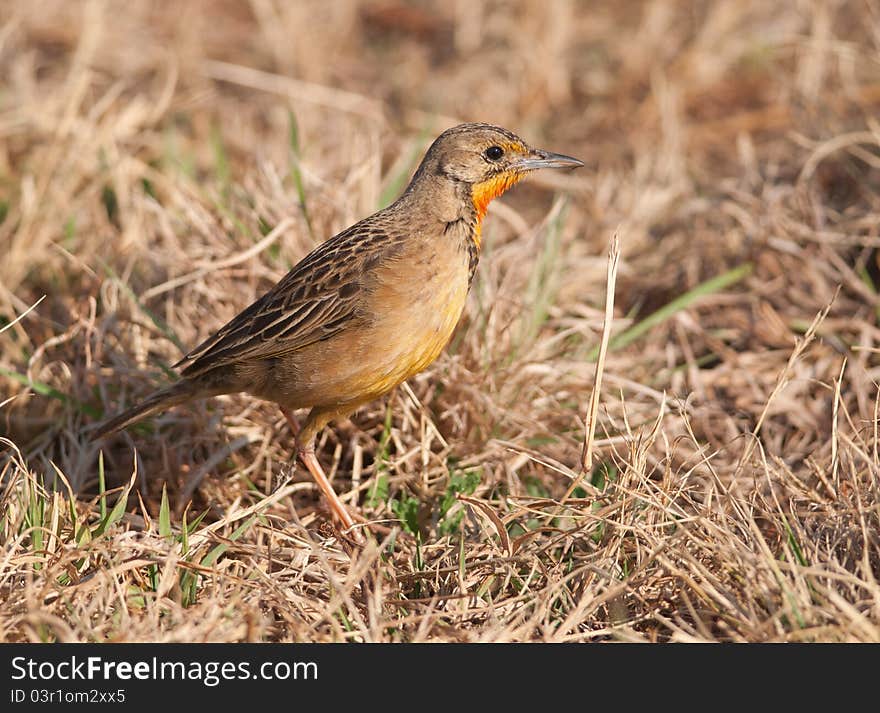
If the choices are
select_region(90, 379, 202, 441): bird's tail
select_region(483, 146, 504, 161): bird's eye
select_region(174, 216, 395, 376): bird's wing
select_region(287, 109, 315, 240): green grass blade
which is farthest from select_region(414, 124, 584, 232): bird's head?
select_region(90, 379, 202, 441): bird's tail

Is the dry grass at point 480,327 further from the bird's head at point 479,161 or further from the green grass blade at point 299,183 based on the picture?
the bird's head at point 479,161

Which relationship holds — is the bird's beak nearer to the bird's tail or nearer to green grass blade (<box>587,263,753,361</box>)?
green grass blade (<box>587,263,753,361</box>)

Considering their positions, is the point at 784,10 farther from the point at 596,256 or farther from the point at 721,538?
the point at 721,538

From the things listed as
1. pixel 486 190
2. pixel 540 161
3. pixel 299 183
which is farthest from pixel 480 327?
pixel 299 183

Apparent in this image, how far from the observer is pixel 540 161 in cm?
536

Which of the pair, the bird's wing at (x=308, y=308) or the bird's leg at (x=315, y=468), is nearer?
the bird's wing at (x=308, y=308)

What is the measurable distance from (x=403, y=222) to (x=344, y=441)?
1257 mm

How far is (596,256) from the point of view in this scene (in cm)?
750

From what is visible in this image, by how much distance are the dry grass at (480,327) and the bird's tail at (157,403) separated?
12.8 inches

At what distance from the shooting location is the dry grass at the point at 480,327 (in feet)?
13.7

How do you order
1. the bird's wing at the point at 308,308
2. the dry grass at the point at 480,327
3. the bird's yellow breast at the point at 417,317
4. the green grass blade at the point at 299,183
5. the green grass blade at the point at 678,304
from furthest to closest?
the green grass blade at the point at 678,304, the green grass blade at the point at 299,183, the bird's wing at the point at 308,308, the bird's yellow breast at the point at 417,317, the dry grass at the point at 480,327

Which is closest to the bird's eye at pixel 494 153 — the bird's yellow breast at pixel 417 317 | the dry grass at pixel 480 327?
the bird's yellow breast at pixel 417 317

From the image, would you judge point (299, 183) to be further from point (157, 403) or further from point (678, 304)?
point (678, 304)

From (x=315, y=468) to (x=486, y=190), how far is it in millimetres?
1513
